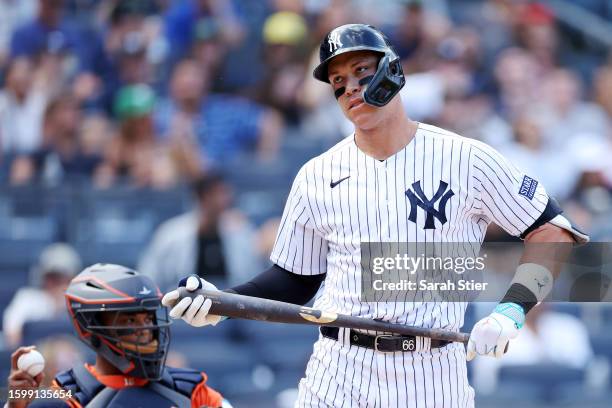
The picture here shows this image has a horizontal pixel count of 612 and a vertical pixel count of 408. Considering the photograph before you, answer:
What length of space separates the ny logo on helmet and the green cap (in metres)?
4.45

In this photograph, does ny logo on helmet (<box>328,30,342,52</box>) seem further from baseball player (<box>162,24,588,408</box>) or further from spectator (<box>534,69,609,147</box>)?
spectator (<box>534,69,609,147</box>)

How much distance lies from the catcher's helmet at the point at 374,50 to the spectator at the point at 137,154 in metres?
4.10

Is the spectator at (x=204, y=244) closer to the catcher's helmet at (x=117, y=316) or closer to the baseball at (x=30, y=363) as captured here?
the catcher's helmet at (x=117, y=316)

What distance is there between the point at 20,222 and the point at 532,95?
13.2 feet

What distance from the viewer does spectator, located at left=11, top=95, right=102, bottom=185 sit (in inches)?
300

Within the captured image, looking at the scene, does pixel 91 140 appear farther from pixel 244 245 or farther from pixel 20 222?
pixel 244 245

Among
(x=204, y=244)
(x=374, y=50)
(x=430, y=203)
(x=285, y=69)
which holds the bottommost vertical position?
(x=204, y=244)

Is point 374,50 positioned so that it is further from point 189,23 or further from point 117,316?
point 189,23

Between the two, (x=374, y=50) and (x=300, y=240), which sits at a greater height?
(x=374, y=50)

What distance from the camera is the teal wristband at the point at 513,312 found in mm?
3371

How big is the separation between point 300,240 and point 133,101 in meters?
4.46

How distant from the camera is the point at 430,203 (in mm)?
3484

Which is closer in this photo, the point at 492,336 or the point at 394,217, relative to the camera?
the point at 492,336

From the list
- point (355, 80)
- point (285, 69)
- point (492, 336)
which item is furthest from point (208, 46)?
point (492, 336)
